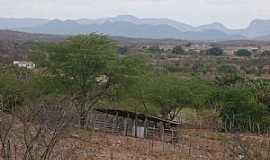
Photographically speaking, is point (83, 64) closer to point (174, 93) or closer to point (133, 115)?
point (133, 115)

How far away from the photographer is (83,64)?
25078mm

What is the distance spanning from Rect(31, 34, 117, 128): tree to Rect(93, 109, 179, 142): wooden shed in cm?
101

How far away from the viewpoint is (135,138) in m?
23.4

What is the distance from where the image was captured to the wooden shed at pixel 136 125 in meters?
24.3

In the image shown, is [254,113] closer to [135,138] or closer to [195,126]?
[195,126]

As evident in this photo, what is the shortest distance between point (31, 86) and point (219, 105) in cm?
1168

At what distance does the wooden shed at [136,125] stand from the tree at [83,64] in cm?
101

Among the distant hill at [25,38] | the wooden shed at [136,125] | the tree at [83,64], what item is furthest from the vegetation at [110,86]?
the distant hill at [25,38]

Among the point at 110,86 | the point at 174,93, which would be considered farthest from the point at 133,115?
the point at 174,93

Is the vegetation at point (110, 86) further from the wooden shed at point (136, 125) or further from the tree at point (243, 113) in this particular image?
the wooden shed at point (136, 125)

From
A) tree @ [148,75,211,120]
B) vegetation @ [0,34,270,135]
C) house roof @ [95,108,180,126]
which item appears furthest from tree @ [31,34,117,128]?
tree @ [148,75,211,120]

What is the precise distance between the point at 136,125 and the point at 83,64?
3881 millimetres

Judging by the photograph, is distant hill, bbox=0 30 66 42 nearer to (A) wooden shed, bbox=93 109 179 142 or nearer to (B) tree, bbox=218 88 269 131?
(B) tree, bbox=218 88 269 131

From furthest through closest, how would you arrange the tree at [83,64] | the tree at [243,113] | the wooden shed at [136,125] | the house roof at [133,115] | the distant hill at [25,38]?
the distant hill at [25,38] < the tree at [243,113] < the tree at [83,64] < the house roof at [133,115] < the wooden shed at [136,125]
